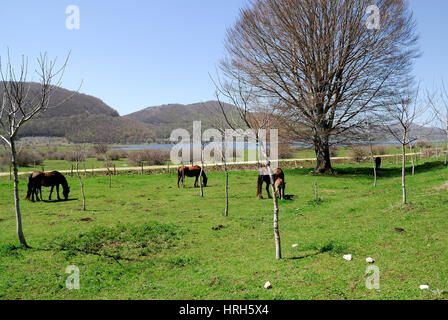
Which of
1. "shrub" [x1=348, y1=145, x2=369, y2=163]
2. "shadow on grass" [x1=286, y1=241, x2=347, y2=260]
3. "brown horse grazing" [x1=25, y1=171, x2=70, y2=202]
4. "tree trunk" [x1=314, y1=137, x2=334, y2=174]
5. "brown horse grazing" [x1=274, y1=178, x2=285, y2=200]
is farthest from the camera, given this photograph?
"shrub" [x1=348, y1=145, x2=369, y2=163]

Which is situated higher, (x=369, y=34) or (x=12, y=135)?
(x=369, y=34)

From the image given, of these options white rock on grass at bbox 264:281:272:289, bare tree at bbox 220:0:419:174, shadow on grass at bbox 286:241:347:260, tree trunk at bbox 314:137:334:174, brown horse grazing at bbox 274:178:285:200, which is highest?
bare tree at bbox 220:0:419:174

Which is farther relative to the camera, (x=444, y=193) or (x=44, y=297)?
(x=444, y=193)

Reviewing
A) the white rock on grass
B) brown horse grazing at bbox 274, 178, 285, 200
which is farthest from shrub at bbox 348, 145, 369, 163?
the white rock on grass

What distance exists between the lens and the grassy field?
7184 mm

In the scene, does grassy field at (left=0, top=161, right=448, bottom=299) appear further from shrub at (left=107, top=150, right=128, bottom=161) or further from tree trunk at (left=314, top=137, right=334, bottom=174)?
shrub at (left=107, top=150, right=128, bottom=161)

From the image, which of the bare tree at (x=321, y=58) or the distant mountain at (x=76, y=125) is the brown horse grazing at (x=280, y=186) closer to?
the bare tree at (x=321, y=58)

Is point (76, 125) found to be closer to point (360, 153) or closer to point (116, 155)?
point (116, 155)

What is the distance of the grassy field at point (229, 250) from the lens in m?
7.18

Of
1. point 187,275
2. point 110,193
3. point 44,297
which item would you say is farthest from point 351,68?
point 44,297

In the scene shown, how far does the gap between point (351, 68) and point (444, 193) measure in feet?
61.7

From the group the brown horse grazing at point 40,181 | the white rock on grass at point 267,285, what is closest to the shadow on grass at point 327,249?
the white rock on grass at point 267,285

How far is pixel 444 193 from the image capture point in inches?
536
